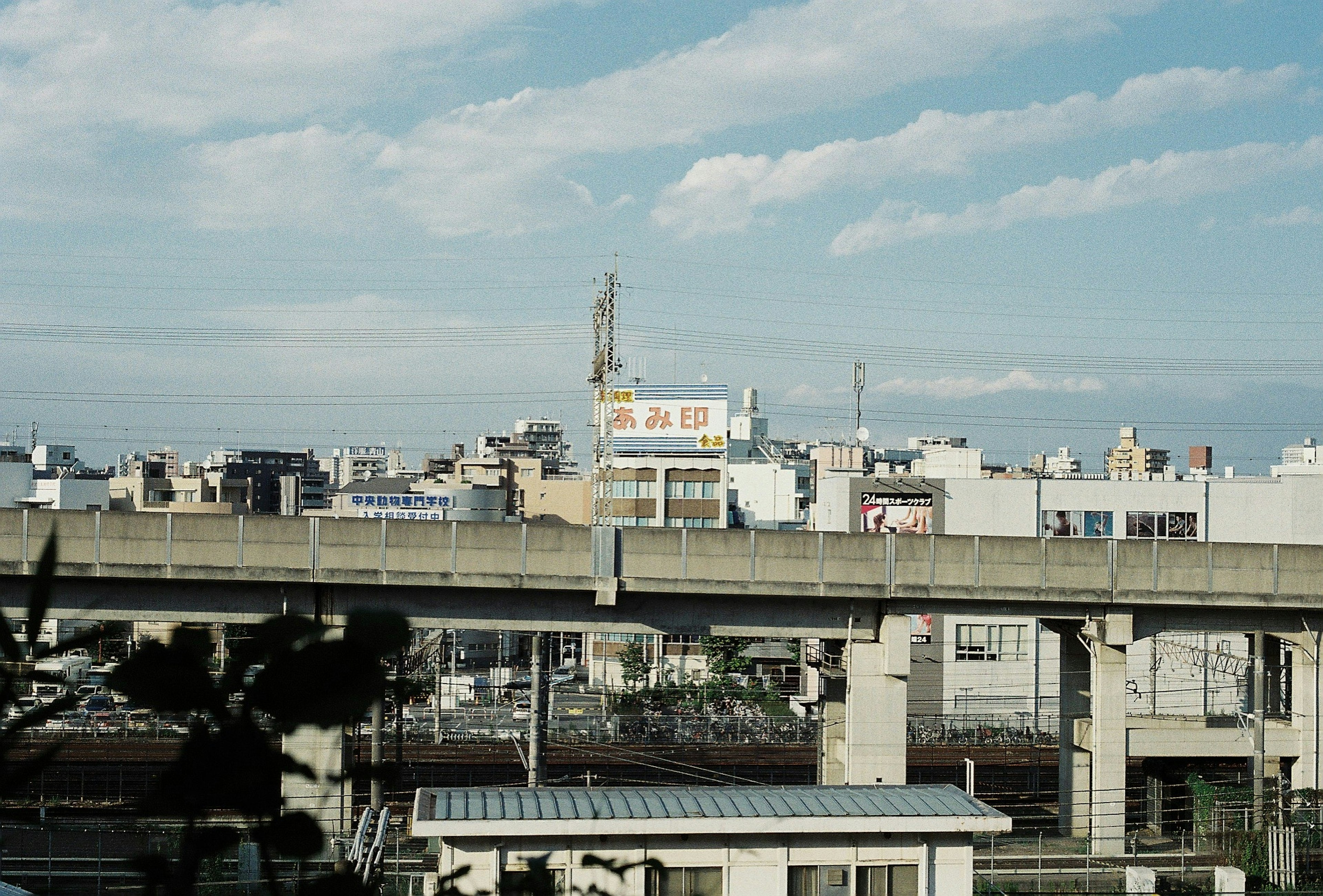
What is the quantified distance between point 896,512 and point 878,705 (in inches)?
868

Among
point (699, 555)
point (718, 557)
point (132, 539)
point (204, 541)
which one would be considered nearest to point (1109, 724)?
point (718, 557)

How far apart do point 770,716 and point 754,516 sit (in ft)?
118

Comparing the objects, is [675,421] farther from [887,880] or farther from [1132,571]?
[887,880]

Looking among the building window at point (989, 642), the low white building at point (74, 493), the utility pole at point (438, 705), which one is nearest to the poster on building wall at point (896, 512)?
the building window at point (989, 642)

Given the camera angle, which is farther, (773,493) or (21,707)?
(773,493)

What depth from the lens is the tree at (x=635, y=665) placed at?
46812 mm

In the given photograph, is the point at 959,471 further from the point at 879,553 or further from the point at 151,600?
the point at 151,600

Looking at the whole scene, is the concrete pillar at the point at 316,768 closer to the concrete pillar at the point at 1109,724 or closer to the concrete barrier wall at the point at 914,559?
the concrete barrier wall at the point at 914,559

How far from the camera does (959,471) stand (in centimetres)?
5584

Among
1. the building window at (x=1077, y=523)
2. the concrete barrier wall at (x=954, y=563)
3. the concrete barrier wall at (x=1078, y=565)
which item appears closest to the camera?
the concrete barrier wall at (x=954, y=563)

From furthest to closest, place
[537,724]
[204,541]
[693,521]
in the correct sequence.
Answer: [693,521]
[204,541]
[537,724]

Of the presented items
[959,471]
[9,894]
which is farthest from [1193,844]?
[959,471]

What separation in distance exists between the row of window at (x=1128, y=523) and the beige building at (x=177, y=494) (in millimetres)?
43277

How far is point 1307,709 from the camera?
24.6m
